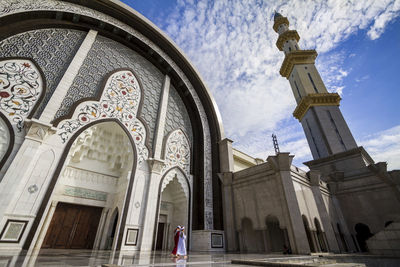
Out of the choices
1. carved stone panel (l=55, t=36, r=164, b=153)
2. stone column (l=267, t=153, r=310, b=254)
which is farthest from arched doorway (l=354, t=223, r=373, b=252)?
carved stone panel (l=55, t=36, r=164, b=153)

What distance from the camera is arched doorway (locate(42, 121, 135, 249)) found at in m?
5.59

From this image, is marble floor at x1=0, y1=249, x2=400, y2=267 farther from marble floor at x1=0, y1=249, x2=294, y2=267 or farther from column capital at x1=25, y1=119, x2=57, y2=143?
column capital at x1=25, y1=119, x2=57, y2=143

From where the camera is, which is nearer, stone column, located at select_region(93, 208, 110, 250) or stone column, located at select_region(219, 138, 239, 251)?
Answer: stone column, located at select_region(93, 208, 110, 250)

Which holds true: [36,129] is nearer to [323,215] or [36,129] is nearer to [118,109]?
[118,109]

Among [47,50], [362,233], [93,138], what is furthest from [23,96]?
[362,233]

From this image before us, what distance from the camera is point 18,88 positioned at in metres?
4.64

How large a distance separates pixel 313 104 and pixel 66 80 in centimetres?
1399

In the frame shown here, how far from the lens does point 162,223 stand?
7.41 meters

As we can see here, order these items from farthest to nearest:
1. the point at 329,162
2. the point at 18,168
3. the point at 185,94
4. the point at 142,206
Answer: the point at 329,162 < the point at 185,94 < the point at 142,206 < the point at 18,168

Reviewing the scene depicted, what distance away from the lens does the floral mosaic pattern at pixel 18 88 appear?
14.2ft

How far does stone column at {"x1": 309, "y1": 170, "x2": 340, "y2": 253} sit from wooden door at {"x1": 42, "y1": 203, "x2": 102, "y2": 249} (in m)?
7.46

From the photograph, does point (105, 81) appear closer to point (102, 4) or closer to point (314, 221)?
point (102, 4)

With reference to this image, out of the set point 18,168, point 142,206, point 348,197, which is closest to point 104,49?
point 18,168

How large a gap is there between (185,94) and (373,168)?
891 cm
